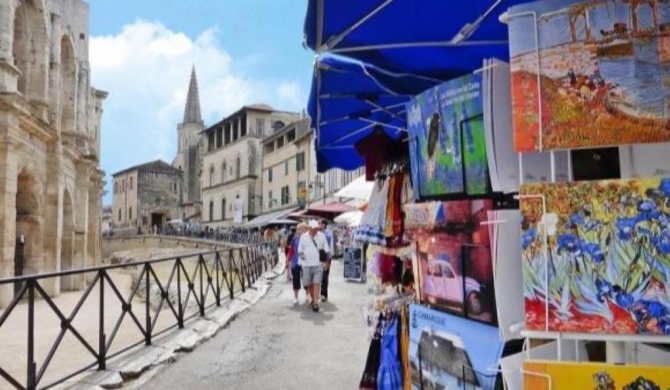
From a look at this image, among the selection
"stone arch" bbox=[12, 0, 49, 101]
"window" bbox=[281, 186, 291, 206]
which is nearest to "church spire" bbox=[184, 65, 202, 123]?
"window" bbox=[281, 186, 291, 206]

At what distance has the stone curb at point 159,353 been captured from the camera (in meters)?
5.35

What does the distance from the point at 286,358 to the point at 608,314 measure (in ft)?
17.4

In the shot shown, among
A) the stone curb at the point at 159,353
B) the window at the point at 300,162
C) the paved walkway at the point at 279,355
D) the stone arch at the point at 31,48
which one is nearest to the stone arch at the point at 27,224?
the stone arch at the point at 31,48

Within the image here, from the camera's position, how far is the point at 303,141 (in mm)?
42969

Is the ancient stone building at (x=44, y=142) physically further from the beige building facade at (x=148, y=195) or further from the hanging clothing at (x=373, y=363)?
the beige building facade at (x=148, y=195)

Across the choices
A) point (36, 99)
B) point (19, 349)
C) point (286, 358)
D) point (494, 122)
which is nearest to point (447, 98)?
point (494, 122)

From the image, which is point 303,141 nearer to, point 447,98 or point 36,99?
point 36,99

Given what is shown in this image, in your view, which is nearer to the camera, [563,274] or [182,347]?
[563,274]

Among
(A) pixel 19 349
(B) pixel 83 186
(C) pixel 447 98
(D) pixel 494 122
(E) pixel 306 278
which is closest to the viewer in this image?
(D) pixel 494 122

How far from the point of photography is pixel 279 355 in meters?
6.64

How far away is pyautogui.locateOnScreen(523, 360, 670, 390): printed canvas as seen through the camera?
1566 millimetres

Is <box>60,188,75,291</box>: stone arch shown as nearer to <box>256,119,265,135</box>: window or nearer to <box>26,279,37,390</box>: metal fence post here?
<box>26,279,37,390</box>: metal fence post

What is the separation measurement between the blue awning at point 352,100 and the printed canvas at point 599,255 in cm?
175

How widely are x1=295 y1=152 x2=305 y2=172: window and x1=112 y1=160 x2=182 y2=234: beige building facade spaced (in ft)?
96.3
